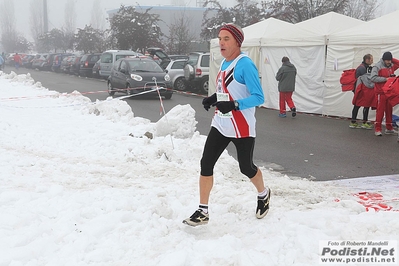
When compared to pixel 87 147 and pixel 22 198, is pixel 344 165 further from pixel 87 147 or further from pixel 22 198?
pixel 22 198

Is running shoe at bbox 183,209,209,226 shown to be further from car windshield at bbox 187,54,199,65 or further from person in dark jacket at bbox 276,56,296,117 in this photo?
car windshield at bbox 187,54,199,65

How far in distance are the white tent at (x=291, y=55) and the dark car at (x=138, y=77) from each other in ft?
12.6

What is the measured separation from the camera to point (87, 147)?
24.7 ft

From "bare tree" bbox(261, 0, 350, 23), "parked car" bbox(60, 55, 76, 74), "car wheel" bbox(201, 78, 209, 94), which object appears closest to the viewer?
"car wheel" bbox(201, 78, 209, 94)

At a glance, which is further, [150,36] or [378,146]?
[150,36]

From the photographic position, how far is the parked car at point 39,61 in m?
44.6

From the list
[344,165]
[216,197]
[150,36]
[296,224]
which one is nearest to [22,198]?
[216,197]

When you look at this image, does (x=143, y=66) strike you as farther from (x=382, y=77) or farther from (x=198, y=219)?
(x=198, y=219)

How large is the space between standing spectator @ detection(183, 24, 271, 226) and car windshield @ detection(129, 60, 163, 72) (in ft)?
46.5

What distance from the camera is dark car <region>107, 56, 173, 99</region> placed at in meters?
17.6

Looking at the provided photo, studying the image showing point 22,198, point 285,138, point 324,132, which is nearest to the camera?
point 22,198

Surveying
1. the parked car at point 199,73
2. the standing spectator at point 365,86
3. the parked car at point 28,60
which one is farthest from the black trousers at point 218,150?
the parked car at point 28,60

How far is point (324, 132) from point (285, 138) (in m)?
1.34

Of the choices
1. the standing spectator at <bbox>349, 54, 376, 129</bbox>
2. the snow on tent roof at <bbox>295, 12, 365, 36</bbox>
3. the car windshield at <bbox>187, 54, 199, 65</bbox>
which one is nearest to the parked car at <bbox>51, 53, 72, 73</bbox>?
the car windshield at <bbox>187, 54, 199, 65</bbox>
